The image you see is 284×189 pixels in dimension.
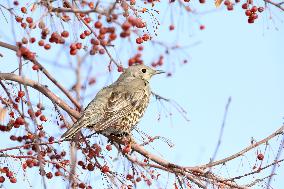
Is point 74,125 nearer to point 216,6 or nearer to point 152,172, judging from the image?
point 152,172

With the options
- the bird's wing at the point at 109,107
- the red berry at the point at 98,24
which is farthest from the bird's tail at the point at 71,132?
the red berry at the point at 98,24

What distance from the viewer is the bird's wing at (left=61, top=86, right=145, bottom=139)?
7.35 m

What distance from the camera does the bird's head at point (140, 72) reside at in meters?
9.28

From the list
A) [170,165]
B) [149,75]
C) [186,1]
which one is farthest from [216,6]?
[149,75]

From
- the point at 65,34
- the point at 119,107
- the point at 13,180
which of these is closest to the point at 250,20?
the point at 119,107

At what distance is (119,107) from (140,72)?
140cm

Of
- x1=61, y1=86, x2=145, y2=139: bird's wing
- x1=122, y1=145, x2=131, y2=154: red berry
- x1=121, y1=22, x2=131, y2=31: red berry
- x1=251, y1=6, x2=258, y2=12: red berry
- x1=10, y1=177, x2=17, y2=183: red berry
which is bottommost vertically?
x1=121, y1=22, x2=131, y2=31: red berry

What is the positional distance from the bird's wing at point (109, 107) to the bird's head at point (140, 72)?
0.60 metres

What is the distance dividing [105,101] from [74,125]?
5.18ft

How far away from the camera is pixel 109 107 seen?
26.5 feet

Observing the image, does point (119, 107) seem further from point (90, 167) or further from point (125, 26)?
point (125, 26)

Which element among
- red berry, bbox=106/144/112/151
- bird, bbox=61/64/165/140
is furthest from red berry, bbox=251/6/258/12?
red berry, bbox=106/144/112/151

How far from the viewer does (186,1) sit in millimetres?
6715

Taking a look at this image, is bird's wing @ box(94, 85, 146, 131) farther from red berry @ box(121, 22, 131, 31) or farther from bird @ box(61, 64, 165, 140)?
red berry @ box(121, 22, 131, 31)
